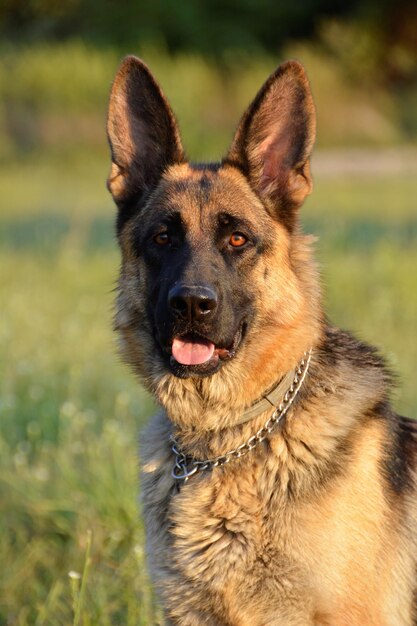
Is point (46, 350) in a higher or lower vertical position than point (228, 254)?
lower

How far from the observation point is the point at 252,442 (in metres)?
3.51

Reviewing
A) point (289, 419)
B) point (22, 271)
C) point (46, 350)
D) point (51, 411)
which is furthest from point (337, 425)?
point (22, 271)

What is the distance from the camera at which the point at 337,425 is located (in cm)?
348

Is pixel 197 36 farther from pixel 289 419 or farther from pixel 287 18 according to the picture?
pixel 289 419

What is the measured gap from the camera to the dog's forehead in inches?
145

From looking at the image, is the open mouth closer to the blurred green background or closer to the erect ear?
the erect ear

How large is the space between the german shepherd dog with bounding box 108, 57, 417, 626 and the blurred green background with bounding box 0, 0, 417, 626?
39 cm

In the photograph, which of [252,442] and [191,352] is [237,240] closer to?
[191,352]

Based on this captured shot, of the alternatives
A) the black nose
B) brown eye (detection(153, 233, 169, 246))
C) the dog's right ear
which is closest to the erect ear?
the dog's right ear

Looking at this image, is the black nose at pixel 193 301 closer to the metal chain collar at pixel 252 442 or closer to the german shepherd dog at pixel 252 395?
the german shepherd dog at pixel 252 395

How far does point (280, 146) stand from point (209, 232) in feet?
1.48

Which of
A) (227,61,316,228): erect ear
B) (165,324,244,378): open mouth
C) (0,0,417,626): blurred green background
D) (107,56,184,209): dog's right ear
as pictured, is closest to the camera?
(165,324,244,378): open mouth

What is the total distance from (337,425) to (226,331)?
0.50 meters

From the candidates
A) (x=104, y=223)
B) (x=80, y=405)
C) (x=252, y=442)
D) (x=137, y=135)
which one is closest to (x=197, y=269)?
(x=252, y=442)
